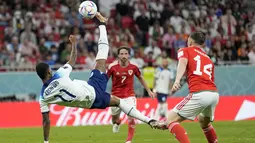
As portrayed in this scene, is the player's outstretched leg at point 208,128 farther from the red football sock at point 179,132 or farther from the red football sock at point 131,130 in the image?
the red football sock at point 131,130

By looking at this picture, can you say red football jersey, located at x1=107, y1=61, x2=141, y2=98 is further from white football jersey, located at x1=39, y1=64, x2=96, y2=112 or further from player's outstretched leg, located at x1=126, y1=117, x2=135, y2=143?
white football jersey, located at x1=39, y1=64, x2=96, y2=112

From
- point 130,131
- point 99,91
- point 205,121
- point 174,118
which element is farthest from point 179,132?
point 130,131

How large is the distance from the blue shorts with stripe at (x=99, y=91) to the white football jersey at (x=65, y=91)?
0.10m

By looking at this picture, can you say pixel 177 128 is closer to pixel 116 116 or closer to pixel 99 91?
pixel 99 91

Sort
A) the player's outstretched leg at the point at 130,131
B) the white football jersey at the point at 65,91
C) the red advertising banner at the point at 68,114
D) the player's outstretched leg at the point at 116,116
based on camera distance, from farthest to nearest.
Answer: the red advertising banner at the point at 68,114, the player's outstretched leg at the point at 116,116, the player's outstretched leg at the point at 130,131, the white football jersey at the point at 65,91

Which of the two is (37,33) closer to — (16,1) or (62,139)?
(16,1)

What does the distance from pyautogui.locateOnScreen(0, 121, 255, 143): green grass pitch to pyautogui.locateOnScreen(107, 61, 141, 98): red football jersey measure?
122 cm

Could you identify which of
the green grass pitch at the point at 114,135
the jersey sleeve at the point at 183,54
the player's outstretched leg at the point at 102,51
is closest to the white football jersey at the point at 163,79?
the green grass pitch at the point at 114,135

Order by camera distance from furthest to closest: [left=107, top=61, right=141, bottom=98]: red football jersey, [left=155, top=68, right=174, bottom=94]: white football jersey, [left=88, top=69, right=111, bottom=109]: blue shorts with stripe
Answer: [left=155, top=68, right=174, bottom=94]: white football jersey, [left=107, top=61, right=141, bottom=98]: red football jersey, [left=88, top=69, right=111, bottom=109]: blue shorts with stripe

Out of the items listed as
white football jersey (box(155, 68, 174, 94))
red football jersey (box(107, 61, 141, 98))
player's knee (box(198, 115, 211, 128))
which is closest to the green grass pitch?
red football jersey (box(107, 61, 141, 98))

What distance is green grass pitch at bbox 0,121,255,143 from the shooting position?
57.0 feet

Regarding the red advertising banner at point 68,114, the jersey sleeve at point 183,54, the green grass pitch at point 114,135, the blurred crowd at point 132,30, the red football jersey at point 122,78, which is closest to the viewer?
the jersey sleeve at point 183,54

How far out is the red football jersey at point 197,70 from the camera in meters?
12.9

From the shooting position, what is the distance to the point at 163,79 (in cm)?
2700
